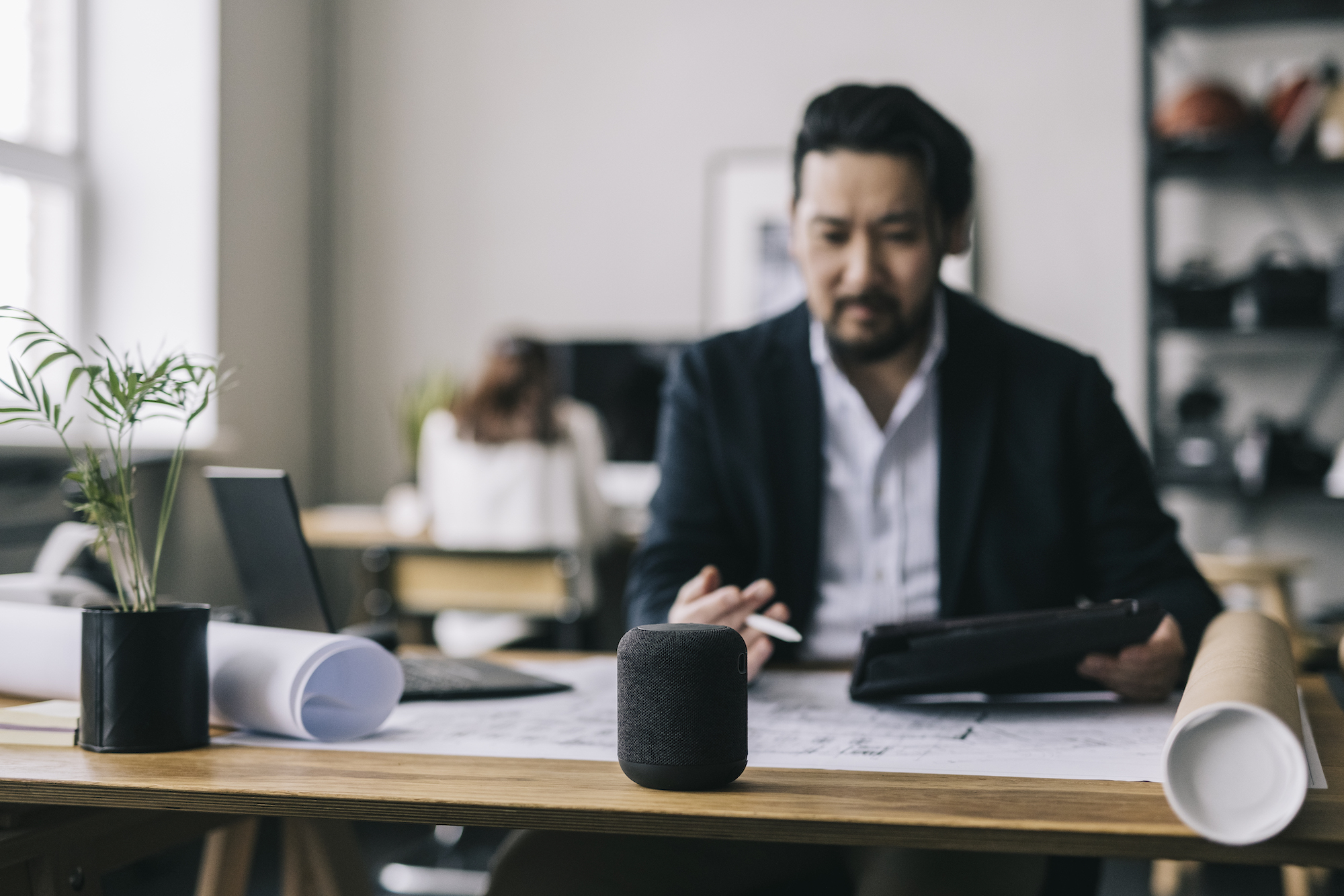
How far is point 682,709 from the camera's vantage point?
0.71 meters

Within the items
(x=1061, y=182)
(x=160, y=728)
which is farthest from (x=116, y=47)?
(x=160, y=728)

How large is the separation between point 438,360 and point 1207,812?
3.82m

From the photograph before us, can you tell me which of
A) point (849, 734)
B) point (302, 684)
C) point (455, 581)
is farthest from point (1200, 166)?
point (302, 684)

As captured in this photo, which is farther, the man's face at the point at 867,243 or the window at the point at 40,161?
the window at the point at 40,161

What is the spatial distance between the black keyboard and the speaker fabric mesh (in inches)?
15.0

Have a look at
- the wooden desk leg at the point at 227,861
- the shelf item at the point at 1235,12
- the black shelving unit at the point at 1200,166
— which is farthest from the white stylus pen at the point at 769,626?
the shelf item at the point at 1235,12

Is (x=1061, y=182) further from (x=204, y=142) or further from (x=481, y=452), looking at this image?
(x=204, y=142)

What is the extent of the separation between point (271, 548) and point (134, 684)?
0.92 ft

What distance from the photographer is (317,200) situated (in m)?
4.25

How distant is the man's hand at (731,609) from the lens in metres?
1.04

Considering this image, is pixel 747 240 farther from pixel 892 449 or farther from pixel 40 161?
pixel 892 449

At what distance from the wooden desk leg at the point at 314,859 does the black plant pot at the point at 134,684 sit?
0.41 metres

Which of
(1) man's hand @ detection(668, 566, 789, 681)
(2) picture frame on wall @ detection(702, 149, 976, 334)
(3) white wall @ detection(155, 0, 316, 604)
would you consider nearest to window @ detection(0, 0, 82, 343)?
(3) white wall @ detection(155, 0, 316, 604)

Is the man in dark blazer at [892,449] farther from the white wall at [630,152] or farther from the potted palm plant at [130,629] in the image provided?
the white wall at [630,152]
